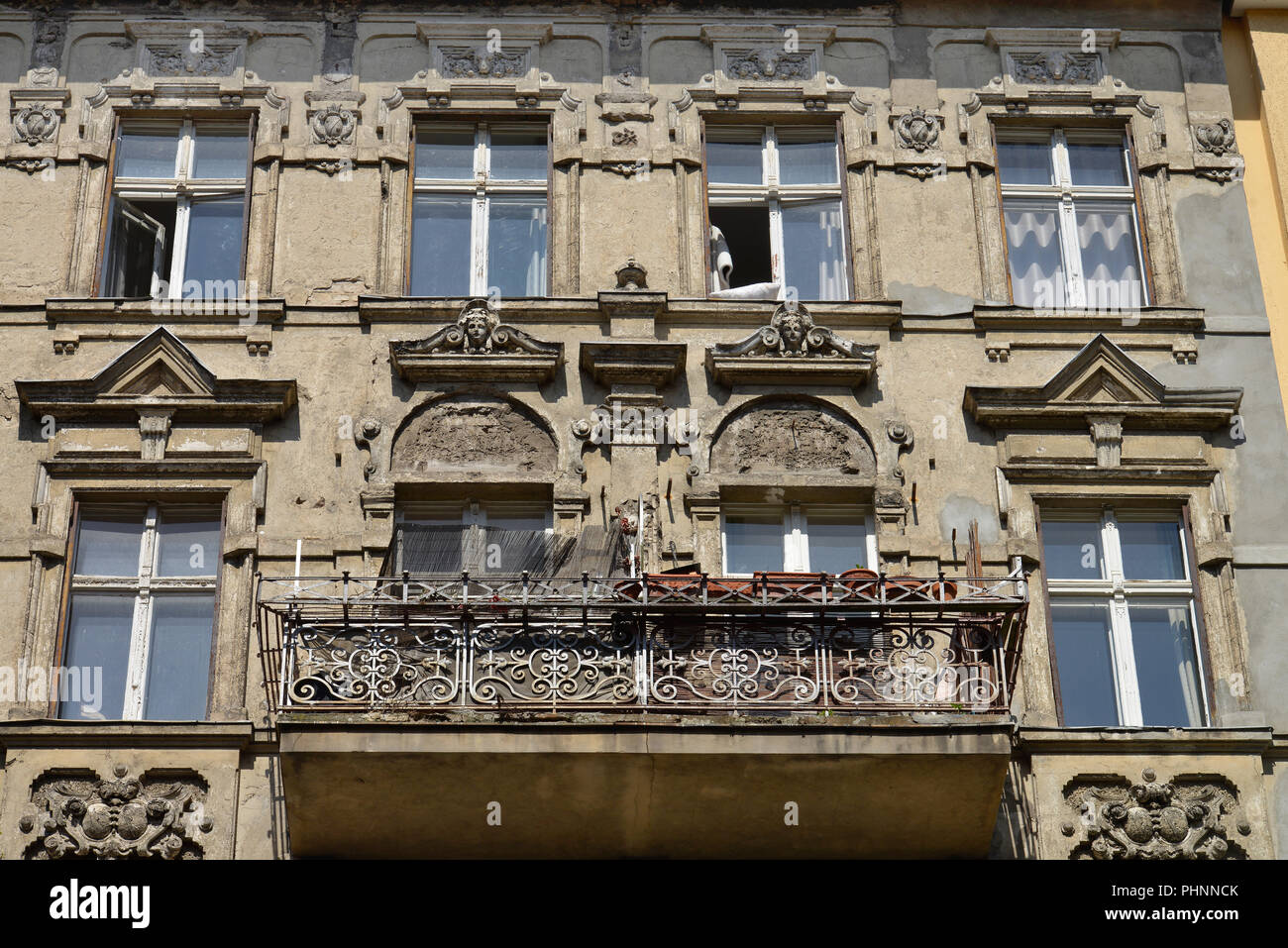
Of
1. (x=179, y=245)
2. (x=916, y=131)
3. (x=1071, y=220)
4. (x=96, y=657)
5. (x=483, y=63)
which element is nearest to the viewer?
(x=96, y=657)

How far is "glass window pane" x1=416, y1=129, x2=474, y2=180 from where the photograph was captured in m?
15.4

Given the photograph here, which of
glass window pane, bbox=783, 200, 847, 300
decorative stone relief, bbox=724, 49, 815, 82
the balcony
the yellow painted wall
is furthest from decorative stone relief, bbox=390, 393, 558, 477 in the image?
the yellow painted wall

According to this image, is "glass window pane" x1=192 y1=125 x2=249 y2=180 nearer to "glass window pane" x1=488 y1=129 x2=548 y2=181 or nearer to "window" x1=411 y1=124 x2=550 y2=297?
"window" x1=411 y1=124 x2=550 y2=297

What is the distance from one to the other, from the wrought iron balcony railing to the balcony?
0.01 m

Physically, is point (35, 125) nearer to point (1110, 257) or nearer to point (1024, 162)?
point (1024, 162)

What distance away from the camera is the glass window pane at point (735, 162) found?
50.7ft

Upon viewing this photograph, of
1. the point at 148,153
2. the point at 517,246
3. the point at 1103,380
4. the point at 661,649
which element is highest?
the point at 148,153

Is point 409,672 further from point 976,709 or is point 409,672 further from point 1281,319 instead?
point 1281,319

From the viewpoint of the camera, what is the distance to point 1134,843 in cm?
1277

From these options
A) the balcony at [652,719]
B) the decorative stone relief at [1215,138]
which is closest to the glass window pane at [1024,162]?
the decorative stone relief at [1215,138]

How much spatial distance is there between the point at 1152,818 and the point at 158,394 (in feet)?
24.3

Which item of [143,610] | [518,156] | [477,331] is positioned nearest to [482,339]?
[477,331]

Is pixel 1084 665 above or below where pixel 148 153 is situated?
below

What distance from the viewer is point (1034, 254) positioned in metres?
15.2
